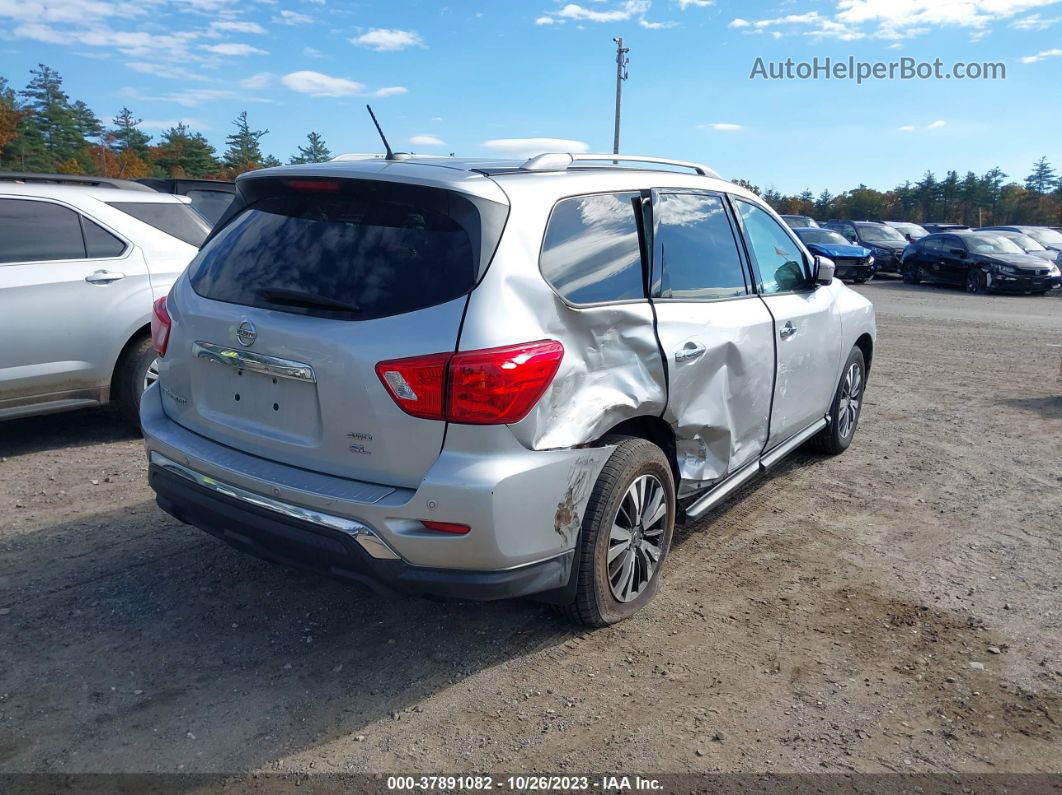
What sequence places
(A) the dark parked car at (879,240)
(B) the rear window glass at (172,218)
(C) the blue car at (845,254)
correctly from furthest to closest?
1. (A) the dark parked car at (879,240)
2. (C) the blue car at (845,254)
3. (B) the rear window glass at (172,218)

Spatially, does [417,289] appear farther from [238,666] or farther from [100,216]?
[100,216]

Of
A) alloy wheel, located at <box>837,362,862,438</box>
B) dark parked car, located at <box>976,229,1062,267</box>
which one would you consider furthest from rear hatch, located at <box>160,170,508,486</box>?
dark parked car, located at <box>976,229,1062,267</box>

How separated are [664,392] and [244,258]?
177cm

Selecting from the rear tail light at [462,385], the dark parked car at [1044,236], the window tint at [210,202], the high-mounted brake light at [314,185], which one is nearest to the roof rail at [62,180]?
the window tint at [210,202]

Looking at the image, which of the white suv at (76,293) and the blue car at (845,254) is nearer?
the white suv at (76,293)

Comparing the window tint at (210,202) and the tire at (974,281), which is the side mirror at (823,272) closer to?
the window tint at (210,202)

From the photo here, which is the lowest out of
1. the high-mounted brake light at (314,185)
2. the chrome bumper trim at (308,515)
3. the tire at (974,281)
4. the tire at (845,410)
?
the tire at (974,281)

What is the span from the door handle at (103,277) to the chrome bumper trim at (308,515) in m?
3.17

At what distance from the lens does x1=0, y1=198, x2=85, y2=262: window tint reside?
577 centimetres

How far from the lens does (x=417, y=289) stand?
10.0ft

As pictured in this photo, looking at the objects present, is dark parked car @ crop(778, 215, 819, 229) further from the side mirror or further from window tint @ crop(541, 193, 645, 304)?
window tint @ crop(541, 193, 645, 304)

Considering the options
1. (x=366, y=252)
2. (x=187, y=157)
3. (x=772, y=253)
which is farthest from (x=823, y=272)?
Result: (x=187, y=157)

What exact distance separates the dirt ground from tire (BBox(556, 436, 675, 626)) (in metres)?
0.14

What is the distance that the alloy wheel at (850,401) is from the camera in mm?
6094
